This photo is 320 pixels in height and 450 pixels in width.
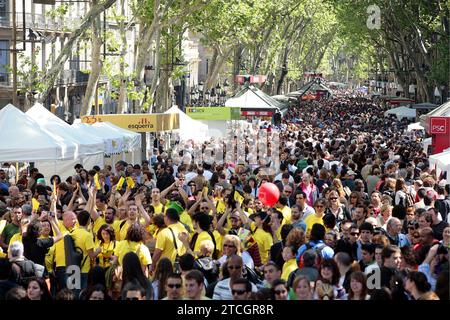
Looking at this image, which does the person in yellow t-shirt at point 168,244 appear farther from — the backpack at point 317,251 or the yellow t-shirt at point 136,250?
the backpack at point 317,251

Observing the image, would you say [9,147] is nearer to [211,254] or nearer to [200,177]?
[200,177]

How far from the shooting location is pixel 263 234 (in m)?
12.5

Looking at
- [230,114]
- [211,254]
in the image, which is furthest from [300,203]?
[230,114]

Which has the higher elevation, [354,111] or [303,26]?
[303,26]

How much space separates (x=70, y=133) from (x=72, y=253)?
30.5ft

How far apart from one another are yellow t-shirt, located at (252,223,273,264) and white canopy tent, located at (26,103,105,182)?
7966mm

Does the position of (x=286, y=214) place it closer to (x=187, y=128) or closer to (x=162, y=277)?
(x=162, y=277)

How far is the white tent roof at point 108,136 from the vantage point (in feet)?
74.2

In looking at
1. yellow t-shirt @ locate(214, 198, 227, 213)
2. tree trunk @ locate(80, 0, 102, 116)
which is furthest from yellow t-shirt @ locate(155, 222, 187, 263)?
tree trunk @ locate(80, 0, 102, 116)

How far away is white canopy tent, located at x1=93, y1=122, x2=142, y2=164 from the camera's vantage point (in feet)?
80.7

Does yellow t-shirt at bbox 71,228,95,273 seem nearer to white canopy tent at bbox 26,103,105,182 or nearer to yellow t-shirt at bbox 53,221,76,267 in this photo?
yellow t-shirt at bbox 53,221,76,267

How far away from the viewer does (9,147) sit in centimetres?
1834

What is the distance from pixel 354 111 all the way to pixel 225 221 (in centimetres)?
5953

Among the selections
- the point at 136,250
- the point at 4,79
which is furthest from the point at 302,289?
the point at 4,79
